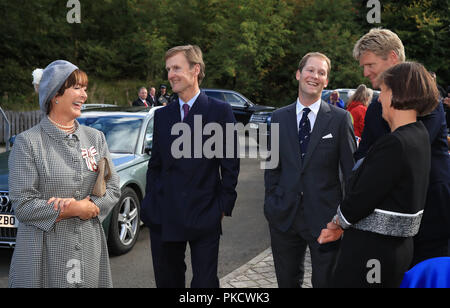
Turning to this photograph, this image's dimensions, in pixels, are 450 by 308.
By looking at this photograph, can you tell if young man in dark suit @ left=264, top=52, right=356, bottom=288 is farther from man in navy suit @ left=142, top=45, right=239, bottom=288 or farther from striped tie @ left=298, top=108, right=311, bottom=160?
man in navy suit @ left=142, top=45, right=239, bottom=288

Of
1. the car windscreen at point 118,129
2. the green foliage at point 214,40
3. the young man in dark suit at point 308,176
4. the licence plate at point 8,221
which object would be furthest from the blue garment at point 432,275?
the green foliage at point 214,40

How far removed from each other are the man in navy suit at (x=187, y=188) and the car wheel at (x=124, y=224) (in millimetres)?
2351

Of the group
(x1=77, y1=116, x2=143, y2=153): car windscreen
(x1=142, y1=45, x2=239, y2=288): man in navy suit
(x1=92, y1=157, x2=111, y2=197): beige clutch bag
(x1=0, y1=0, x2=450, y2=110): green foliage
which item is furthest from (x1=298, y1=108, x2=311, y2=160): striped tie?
(x1=0, y1=0, x2=450, y2=110): green foliage

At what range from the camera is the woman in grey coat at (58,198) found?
9.02ft

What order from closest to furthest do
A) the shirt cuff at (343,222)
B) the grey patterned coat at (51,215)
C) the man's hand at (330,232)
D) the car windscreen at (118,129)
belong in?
1. the shirt cuff at (343,222)
2. the grey patterned coat at (51,215)
3. the man's hand at (330,232)
4. the car windscreen at (118,129)

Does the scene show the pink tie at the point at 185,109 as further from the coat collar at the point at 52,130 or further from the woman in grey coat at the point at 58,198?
the coat collar at the point at 52,130

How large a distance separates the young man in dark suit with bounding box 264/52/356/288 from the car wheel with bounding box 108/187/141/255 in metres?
2.80

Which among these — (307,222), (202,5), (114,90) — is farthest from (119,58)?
(307,222)

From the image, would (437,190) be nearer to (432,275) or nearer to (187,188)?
(432,275)

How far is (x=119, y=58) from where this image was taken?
3641 centimetres

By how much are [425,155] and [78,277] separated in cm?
206

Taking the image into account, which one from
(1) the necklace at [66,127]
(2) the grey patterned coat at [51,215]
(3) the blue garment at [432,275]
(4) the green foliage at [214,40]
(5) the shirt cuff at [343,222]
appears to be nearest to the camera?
(3) the blue garment at [432,275]

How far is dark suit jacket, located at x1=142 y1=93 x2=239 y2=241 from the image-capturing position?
347 cm

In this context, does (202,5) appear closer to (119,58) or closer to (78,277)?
(119,58)
